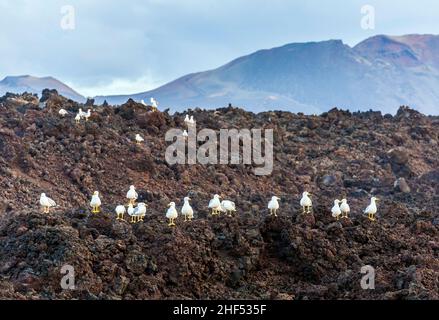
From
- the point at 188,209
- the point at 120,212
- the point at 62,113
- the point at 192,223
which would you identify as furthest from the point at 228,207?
the point at 62,113

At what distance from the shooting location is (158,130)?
38.6 m

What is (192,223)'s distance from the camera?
19.5 m

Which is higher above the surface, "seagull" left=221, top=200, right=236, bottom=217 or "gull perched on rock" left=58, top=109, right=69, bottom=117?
"gull perched on rock" left=58, top=109, right=69, bottom=117

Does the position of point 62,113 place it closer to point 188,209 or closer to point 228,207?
point 228,207

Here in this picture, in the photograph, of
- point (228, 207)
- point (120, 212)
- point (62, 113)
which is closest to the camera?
point (120, 212)

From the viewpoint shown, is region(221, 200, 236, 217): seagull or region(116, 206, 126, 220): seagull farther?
region(221, 200, 236, 217): seagull

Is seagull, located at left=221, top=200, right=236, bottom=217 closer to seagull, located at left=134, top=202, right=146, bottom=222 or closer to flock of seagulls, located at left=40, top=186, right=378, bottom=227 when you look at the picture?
flock of seagulls, located at left=40, top=186, right=378, bottom=227

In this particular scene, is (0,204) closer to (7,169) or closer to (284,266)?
(7,169)

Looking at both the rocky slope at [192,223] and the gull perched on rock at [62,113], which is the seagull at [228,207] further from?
the gull perched on rock at [62,113]

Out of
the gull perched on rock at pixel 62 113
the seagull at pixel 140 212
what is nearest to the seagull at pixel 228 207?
the seagull at pixel 140 212

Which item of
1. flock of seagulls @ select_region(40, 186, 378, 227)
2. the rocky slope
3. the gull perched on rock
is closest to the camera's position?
the rocky slope

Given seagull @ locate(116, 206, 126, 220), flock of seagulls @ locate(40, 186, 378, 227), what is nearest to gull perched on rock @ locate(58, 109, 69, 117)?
flock of seagulls @ locate(40, 186, 378, 227)

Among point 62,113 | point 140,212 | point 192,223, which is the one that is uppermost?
point 62,113

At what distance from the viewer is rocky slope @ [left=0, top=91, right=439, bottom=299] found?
55.9 feet
